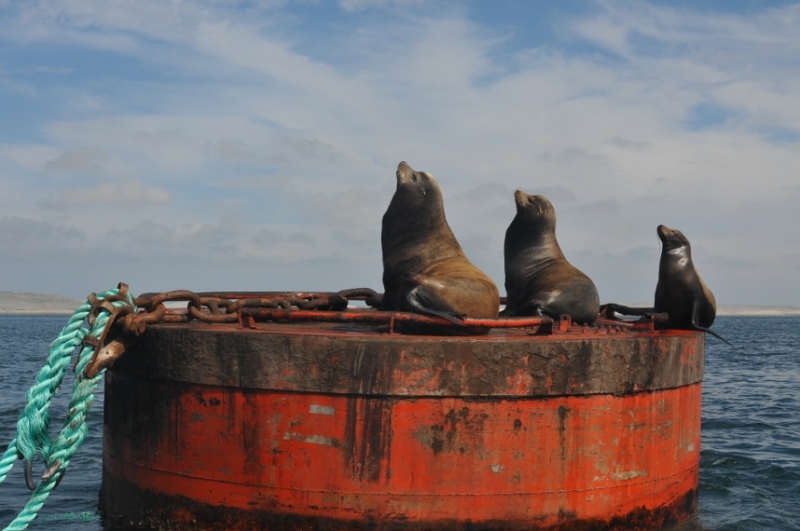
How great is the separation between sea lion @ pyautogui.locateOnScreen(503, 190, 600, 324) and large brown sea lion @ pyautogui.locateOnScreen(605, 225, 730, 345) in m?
0.65

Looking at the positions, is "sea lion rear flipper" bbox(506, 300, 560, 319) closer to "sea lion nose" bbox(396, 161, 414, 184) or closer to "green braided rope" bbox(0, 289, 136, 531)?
"sea lion nose" bbox(396, 161, 414, 184)

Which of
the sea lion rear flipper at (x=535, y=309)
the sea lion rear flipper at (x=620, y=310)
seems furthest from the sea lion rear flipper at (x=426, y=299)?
the sea lion rear flipper at (x=620, y=310)

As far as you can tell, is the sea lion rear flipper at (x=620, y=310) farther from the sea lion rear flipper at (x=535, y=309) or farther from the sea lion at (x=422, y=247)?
the sea lion at (x=422, y=247)

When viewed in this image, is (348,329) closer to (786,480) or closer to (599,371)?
(599,371)

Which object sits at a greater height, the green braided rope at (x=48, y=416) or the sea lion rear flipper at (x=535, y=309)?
the sea lion rear flipper at (x=535, y=309)

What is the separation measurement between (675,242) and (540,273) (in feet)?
4.15

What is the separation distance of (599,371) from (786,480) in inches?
197

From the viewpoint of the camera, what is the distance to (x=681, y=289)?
761cm

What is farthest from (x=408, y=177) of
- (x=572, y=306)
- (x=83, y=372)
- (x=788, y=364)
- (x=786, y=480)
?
(x=788, y=364)

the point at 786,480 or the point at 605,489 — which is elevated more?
the point at 605,489

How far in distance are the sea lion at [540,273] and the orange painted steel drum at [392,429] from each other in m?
1.57

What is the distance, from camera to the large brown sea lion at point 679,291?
7484mm

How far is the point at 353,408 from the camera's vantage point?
5074 mm

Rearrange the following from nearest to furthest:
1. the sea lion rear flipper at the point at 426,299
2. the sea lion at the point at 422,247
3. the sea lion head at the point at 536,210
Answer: the sea lion rear flipper at the point at 426,299
the sea lion at the point at 422,247
the sea lion head at the point at 536,210
